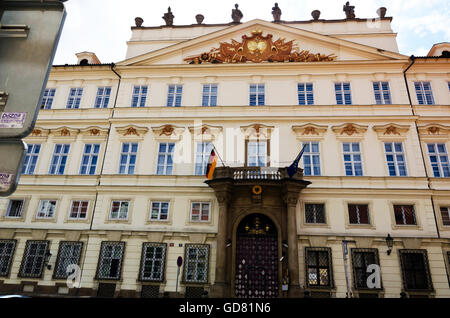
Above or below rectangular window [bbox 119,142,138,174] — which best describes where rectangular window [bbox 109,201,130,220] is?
below

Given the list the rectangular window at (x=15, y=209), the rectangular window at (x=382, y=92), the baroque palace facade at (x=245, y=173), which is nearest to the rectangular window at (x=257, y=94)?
the baroque palace facade at (x=245, y=173)

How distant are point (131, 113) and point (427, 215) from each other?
22.8 meters

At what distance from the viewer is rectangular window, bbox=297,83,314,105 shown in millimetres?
23188

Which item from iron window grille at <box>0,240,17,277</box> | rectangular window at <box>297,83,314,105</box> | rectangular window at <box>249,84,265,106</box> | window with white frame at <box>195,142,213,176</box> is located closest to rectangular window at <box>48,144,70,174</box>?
iron window grille at <box>0,240,17,277</box>

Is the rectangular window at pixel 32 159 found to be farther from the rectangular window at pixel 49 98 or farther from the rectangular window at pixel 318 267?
the rectangular window at pixel 318 267

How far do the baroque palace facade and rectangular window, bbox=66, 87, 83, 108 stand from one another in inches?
7.8

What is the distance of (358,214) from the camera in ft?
65.0

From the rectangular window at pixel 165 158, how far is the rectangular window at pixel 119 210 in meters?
3.37

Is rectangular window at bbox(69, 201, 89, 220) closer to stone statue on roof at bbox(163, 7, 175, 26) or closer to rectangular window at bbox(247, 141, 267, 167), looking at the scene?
rectangular window at bbox(247, 141, 267, 167)

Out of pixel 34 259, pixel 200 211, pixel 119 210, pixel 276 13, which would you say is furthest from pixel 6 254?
pixel 276 13

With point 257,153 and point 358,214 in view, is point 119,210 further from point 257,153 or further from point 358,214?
point 358,214

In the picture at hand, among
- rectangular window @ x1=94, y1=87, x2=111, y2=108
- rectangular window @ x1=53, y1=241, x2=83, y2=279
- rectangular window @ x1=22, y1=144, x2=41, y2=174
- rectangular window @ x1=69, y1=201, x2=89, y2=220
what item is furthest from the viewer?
rectangular window @ x1=94, y1=87, x2=111, y2=108

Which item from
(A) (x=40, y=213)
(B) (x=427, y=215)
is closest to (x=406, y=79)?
(B) (x=427, y=215)

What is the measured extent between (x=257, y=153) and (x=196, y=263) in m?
8.79
